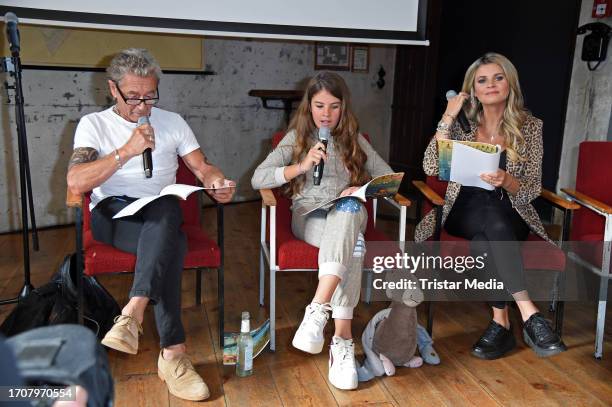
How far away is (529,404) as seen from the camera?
211 cm

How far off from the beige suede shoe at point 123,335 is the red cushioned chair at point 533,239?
4.26 ft

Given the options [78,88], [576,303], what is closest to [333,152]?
[576,303]

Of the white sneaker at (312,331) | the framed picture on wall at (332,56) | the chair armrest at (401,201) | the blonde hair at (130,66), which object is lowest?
the white sneaker at (312,331)

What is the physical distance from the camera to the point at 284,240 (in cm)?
241

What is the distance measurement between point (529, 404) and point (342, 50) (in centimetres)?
414

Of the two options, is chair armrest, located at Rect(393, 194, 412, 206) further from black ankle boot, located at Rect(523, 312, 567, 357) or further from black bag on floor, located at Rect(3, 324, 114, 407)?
black bag on floor, located at Rect(3, 324, 114, 407)

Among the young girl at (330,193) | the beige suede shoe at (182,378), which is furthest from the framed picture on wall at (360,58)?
the beige suede shoe at (182,378)

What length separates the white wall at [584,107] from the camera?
13.4 ft

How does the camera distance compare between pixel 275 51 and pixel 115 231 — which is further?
pixel 275 51

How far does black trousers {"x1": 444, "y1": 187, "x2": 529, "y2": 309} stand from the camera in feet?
7.70

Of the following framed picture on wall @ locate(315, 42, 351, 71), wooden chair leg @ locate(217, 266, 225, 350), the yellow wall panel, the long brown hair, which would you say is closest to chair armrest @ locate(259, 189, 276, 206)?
the long brown hair

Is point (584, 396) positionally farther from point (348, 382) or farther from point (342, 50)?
point (342, 50)

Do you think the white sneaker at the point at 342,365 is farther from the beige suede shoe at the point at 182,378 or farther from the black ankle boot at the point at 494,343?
the black ankle boot at the point at 494,343

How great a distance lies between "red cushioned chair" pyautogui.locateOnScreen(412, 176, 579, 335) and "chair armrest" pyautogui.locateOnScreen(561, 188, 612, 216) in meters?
0.08
